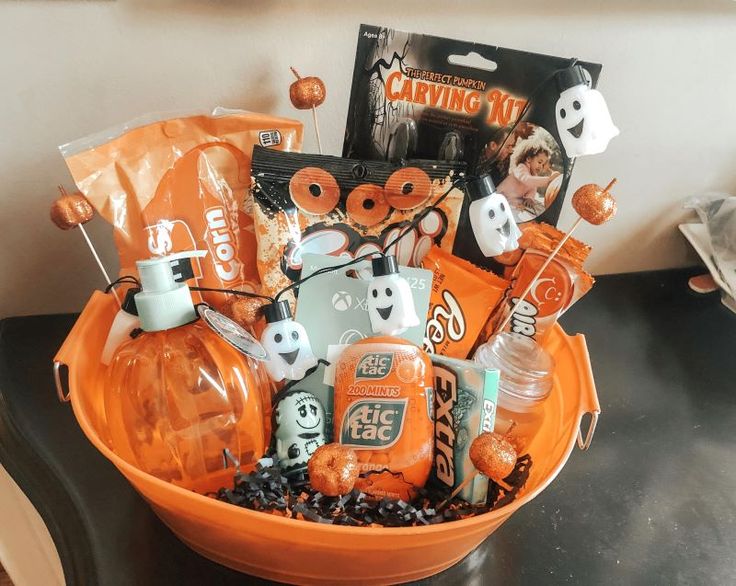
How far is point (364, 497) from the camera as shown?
21.3 inches

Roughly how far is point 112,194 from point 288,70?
0.25 metres

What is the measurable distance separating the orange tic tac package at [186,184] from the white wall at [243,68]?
0.06 meters

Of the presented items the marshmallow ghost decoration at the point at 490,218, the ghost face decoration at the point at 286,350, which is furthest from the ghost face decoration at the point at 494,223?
the ghost face decoration at the point at 286,350

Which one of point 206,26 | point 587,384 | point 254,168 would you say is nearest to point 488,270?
point 587,384

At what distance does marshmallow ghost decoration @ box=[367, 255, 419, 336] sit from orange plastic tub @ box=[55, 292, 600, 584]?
0.19 metres

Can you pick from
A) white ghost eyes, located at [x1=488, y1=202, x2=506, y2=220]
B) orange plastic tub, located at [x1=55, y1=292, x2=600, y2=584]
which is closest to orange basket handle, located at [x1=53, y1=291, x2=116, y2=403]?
orange plastic tub, located at [x1=55, y1=292, x2=600, y2=584]

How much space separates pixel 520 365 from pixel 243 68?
1.52ft

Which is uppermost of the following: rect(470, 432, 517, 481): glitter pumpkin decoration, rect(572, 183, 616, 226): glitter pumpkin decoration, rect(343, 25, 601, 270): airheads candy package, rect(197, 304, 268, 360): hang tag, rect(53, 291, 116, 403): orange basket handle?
rect(343, 25, 601, 270): airheads candy package

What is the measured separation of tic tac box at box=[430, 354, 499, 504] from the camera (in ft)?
1.86

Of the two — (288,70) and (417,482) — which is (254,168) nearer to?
(288,70)

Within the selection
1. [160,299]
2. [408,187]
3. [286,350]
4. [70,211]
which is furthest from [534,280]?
[70,211]

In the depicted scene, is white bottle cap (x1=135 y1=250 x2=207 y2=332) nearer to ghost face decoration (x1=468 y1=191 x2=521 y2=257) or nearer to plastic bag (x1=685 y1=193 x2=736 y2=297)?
ghost face decoration (x1=468 y1=191 x2=521 y2=257)

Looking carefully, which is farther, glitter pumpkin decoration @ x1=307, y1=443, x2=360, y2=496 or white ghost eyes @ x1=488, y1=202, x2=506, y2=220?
white ghost eyes @ x1=488, y1=202, x2=506, y2=220

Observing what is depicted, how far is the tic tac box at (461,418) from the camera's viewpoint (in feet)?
1.86
